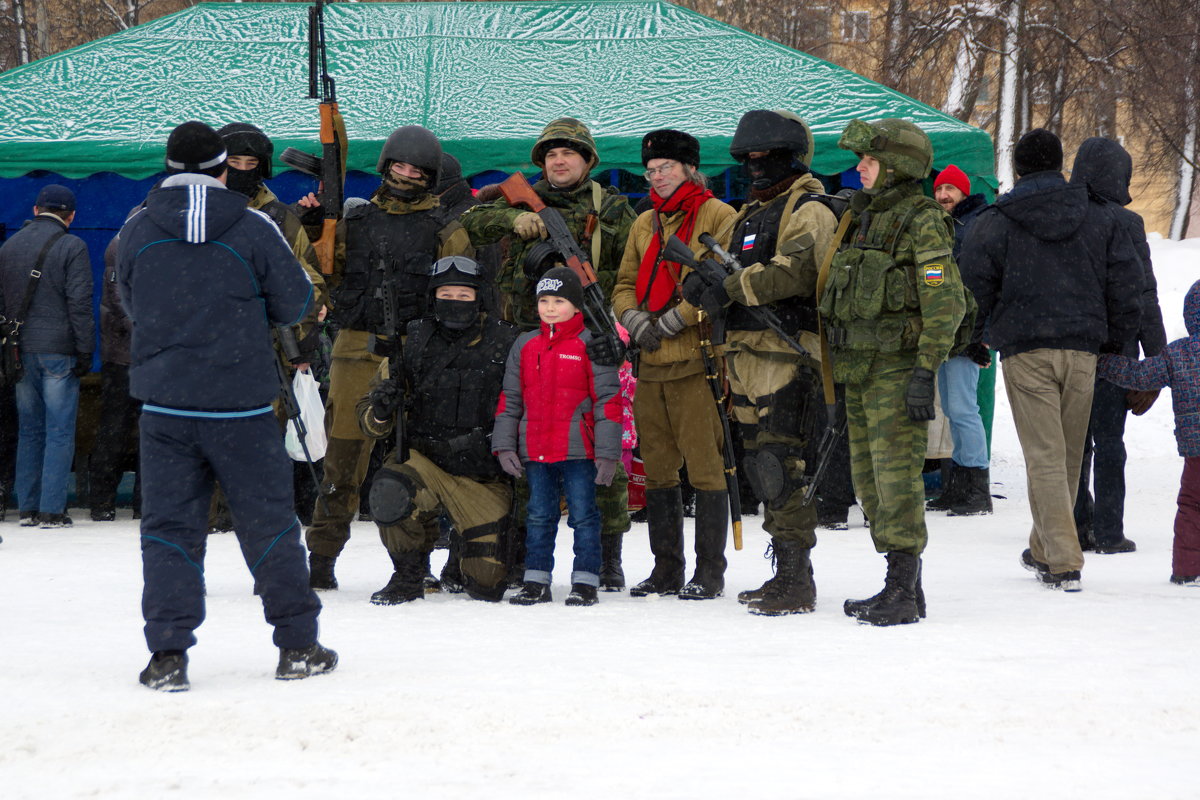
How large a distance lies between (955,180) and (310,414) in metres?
4.37

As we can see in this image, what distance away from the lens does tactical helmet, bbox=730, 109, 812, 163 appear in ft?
18.9

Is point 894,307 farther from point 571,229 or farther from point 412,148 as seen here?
point 412,148

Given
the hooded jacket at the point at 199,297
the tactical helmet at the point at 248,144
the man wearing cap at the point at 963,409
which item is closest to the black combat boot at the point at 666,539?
the hooded jacket at the point at 199,297

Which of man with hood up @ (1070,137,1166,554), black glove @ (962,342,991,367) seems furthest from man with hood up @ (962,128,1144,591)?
black glove @ (962,342,991,367)

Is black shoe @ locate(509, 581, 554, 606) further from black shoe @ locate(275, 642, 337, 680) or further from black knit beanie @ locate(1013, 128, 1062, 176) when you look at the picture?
black knit beanie @ locate(1013, 128, 1062, 176)

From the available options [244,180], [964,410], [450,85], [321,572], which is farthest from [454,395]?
[450,85]

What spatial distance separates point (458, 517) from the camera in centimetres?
599

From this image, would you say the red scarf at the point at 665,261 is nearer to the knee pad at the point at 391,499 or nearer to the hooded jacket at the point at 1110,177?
the knee pad at the point at 391,499

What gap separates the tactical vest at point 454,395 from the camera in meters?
6.02

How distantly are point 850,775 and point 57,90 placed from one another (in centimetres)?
883

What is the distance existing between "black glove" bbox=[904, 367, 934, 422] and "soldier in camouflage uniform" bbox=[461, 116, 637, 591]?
5.00ft

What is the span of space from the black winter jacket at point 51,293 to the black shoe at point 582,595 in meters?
4.27

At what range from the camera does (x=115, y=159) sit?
940cm

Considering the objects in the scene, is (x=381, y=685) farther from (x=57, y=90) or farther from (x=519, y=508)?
(x=57, y=90)
